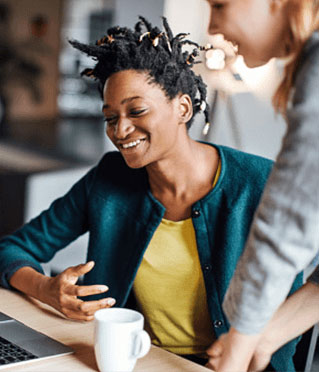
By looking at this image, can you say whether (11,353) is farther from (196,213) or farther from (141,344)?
(196,213)

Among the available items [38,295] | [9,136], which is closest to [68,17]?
[9,136]

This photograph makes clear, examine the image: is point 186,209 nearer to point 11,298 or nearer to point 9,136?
point 11,298

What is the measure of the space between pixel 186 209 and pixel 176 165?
0.12 meters

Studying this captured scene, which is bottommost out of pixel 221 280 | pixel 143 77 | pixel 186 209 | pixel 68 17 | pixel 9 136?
pixel 9 136

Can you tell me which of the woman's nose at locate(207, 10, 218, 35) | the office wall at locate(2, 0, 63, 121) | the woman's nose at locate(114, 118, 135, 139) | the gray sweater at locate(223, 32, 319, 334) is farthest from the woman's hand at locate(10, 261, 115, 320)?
the office wall at locate(2, 0, 63, 121)

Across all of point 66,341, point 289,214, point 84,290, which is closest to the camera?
point 289,214

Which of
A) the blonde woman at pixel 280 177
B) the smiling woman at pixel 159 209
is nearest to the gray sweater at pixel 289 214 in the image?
the blonde woman at pixel 280 177

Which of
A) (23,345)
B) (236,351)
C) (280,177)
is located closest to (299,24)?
(280,177)

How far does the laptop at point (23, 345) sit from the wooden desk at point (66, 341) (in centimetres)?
1

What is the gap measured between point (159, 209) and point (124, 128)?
25 centimetres

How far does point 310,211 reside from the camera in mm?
764

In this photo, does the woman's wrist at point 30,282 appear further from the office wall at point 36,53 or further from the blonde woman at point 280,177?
the office wall at point 36,53

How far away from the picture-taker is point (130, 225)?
5.18 ft

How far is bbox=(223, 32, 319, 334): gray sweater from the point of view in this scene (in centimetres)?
76
